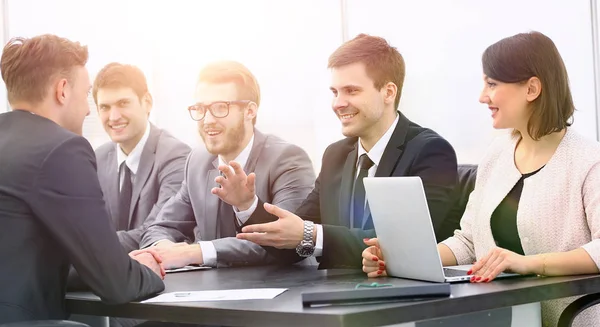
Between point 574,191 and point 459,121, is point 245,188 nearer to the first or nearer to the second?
point 574,191

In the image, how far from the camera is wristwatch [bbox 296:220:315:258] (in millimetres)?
3049

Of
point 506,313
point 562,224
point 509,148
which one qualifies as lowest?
point 506,313

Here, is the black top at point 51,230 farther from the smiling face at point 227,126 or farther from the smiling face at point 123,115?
the smiling face at point 123,115

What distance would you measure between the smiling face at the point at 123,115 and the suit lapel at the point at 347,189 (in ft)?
5.99

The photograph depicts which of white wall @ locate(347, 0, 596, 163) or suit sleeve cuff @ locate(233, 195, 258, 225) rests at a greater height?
white wall @ locate(347, 0, 596, 163)

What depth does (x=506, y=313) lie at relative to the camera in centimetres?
222

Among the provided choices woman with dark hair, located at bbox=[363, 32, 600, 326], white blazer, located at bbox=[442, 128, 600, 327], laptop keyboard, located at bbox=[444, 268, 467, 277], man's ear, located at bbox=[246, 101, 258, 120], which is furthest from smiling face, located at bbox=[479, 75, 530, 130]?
man's ear, located at bbox=[246, 101, 258, 120]

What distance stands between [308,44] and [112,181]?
4.68 ft

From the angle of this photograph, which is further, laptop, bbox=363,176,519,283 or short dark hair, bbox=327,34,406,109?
short dark hair, bbox=327,34,406,109

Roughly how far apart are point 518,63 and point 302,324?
1397 mm

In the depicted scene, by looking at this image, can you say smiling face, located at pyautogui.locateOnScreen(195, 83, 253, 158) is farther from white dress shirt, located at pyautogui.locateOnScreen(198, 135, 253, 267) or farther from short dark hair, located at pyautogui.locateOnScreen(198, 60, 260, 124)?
white dress shirt, located at pyautogui.locateOnScreen(198, 135, 253, 267)

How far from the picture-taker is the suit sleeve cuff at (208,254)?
331 cm

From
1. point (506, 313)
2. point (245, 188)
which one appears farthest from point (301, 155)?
point (506, 313)

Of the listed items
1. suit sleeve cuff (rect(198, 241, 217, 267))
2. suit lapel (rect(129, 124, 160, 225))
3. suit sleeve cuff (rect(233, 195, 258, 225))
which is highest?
suit lapel (rect(129, 124, 160, 225))
